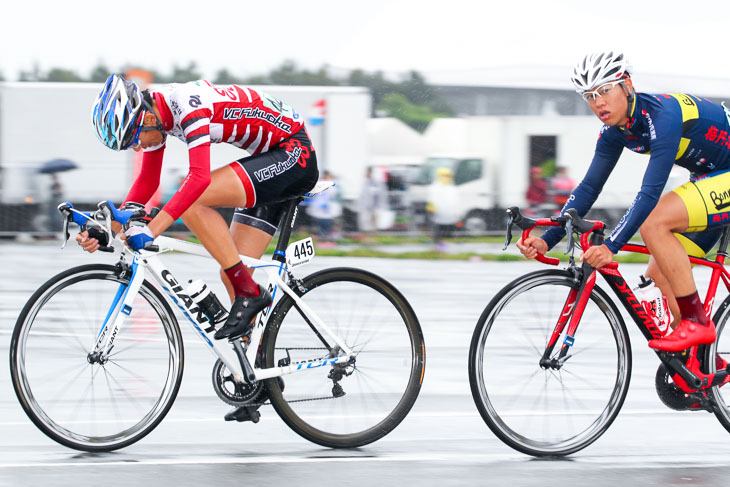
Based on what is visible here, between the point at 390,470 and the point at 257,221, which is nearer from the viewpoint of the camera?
the point at 390,470

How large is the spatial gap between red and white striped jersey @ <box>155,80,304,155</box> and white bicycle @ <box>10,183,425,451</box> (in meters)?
0.38

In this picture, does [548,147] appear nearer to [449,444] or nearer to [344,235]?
[344,235]

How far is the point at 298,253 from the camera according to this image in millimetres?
5312

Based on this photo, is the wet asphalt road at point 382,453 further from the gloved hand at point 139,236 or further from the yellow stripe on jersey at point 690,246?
the gloved hand at point 139,236

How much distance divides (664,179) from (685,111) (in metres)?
0.40

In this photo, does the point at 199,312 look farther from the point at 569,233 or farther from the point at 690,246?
the point at 690,246

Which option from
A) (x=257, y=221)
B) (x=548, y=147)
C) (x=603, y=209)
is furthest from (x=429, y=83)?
(x=257, y=221)

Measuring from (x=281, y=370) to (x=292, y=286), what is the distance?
0.42m

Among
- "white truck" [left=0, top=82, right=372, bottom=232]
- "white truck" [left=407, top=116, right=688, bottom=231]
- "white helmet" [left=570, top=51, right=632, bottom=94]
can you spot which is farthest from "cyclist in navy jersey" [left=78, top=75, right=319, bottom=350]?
"white truck" [left=407, top=116, right=688, bottom=231]

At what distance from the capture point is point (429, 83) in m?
29.9

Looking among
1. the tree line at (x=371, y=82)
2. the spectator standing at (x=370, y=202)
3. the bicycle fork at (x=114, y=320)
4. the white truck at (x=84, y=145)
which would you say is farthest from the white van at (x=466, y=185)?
the bicycle fork at (x=114, y=320)

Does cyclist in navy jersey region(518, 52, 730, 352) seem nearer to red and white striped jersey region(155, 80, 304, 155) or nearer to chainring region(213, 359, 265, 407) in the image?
red and white striped jersey region(155, 80, 304, 155)

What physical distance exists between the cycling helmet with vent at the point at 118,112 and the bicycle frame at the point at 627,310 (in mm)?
1911

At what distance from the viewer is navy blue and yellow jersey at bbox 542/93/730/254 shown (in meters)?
4.86
